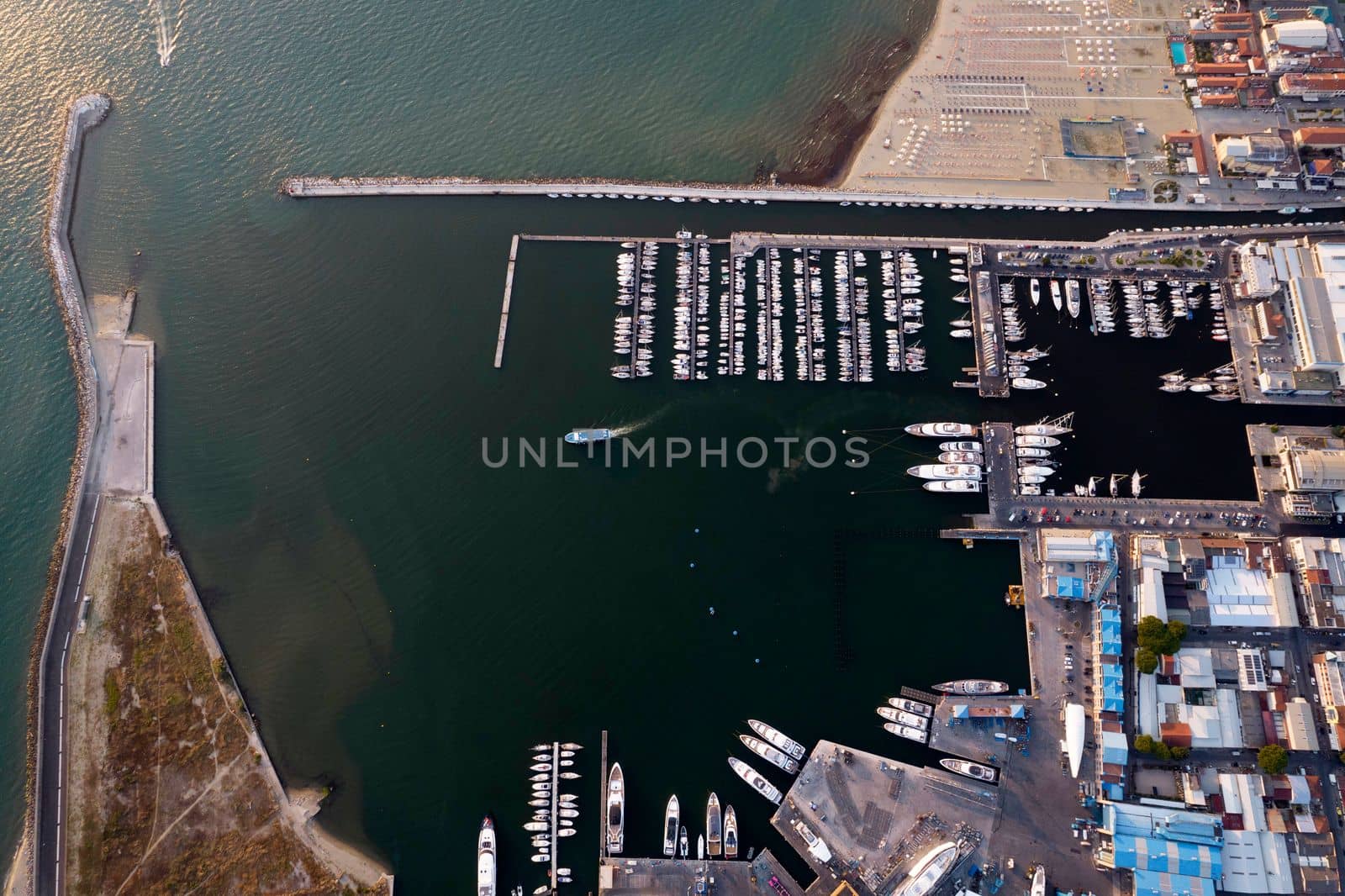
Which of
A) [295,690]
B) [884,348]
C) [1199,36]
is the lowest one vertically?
[295,690]

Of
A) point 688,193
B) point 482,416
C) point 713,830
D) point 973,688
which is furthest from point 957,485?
point 482,416

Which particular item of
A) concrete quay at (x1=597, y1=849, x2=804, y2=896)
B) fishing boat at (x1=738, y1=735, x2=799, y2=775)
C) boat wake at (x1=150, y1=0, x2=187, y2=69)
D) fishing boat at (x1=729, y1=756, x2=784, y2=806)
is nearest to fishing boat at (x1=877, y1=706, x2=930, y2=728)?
Result: fishing boat at (x1=738, y1=735, x2=799, y2=775)

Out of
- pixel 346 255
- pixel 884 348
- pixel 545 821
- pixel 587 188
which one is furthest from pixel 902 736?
pixel 346 255

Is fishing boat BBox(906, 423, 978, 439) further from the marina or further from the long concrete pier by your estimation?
the long concrete pier

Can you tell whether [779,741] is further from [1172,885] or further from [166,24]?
[166,24]

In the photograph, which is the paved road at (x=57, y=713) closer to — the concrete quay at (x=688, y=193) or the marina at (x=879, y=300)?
the concrete quay at (x=688, y=193)

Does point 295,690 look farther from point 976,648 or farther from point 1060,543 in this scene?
point 1060,543
